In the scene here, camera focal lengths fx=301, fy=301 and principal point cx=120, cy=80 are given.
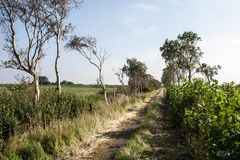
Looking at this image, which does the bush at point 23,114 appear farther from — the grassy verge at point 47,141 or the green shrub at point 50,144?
the green shrub at point 50,144

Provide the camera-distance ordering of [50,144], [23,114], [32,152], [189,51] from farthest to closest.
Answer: [189,51] → [23,114] → [50,144] → [32,152]

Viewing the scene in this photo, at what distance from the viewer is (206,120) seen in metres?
5.36

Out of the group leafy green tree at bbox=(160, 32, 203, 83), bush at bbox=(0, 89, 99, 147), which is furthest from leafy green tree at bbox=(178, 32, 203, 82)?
bush at bbox=(0, 89, 99, 147)

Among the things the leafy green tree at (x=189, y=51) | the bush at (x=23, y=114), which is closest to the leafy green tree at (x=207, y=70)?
the leafy green tree at (x=189, y=51)

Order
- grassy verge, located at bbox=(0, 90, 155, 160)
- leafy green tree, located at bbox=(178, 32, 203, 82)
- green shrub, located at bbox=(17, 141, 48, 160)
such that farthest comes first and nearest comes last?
leafy green tree, located at bbox=(178, 32, 203, 82)
grassy verge, located at bbox=(0, 90, 155, 160)
green shrub, located at bbox=(17, 141, 48, 160)

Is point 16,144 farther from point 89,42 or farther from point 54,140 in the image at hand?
point 89,42

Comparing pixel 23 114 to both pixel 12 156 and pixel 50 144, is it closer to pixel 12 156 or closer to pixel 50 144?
pixel 50 144

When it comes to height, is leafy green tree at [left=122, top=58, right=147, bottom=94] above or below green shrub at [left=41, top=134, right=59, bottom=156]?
above

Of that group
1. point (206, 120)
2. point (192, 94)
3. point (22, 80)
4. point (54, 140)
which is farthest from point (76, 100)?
point (206, 120)

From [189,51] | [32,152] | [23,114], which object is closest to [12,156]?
[32,152]

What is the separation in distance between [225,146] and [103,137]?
758cm

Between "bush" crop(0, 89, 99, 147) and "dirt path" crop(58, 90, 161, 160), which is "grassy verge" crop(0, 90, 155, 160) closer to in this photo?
"dirt path" crop(58, 90, 161, 160)

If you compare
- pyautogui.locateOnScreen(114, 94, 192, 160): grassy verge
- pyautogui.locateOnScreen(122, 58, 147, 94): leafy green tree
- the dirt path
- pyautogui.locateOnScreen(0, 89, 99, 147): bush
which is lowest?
the dirt path

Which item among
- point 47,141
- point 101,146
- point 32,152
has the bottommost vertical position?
point 101,146
